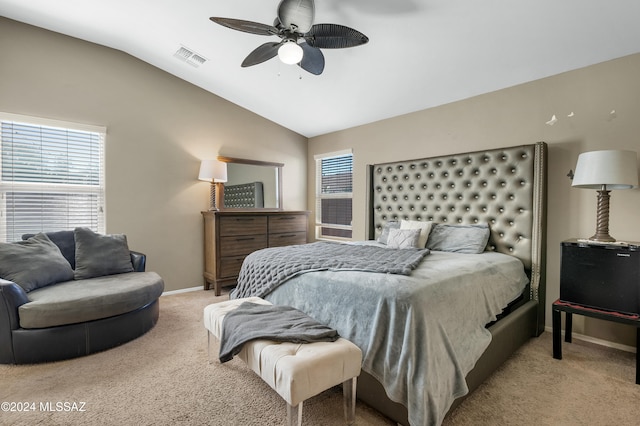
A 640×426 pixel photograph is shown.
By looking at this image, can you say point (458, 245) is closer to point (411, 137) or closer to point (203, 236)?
point (411, 137)

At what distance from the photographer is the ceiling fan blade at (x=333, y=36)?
1976 mm

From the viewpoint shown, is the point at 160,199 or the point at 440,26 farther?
the point at 160,199

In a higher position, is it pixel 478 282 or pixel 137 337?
pixel 478 282

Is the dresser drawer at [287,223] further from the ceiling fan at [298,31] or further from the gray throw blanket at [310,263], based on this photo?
the ceiling fan at [298,31]

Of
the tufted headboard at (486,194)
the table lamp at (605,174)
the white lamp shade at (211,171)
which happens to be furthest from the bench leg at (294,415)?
the white lamp shade at (211,171)

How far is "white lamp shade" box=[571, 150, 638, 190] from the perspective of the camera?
2150mm

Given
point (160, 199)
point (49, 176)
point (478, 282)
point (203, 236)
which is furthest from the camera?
point (203, 236)

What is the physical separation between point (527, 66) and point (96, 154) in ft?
14.7

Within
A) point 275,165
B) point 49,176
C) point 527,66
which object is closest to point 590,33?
point 527,66

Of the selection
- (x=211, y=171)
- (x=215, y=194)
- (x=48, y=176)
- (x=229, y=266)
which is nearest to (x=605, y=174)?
(x=229, y=266)

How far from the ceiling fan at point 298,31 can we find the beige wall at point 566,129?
1879 millimetres

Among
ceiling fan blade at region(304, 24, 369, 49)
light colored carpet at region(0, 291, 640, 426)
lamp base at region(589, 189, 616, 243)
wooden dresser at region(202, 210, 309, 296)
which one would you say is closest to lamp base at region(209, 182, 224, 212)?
wooden dresser at region(202, 210, 309, 296)

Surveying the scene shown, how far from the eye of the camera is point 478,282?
1.95m

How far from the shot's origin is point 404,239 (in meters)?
3.09
